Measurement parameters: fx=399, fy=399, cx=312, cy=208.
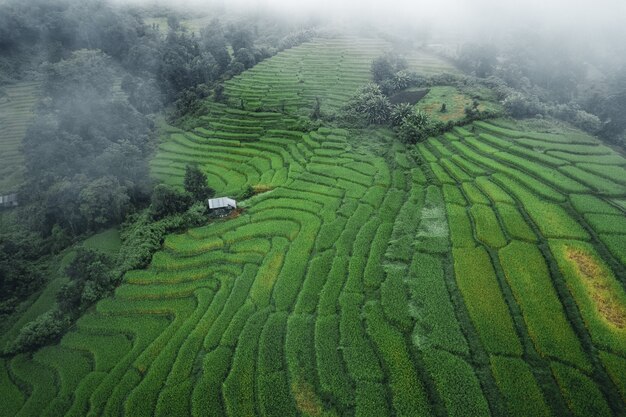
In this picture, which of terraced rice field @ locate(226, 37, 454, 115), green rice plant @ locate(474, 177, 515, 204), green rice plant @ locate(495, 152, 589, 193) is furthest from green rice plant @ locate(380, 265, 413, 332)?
terraced rice field @ locate(226, 37, 454, 115)

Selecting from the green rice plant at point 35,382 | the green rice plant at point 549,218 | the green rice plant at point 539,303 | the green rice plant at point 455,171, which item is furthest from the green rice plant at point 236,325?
the green rice plant at point 455,171

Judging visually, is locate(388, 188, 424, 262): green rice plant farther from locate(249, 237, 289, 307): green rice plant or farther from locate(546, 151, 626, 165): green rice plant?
locate(546, 151, 626, 165): green rice plant

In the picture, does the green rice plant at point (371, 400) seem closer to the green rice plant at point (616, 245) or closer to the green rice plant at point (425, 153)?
the green rice plant at point (616, 245)

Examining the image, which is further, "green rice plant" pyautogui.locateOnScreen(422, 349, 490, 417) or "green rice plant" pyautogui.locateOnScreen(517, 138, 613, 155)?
"green rice plant" pyautogui.locateOnScreen(517, 138, 613, 155)

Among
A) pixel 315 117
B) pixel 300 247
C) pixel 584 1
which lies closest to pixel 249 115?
pixel 315 117

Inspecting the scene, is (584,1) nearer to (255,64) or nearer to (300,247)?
(255,64)
